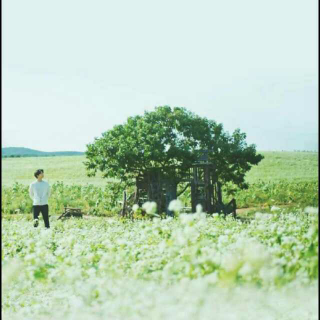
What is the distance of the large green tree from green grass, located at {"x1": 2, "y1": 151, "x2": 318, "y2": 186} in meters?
7.66

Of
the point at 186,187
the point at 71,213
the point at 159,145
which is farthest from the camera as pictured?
the point at 71,213

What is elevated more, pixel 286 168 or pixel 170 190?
pixel 286 168

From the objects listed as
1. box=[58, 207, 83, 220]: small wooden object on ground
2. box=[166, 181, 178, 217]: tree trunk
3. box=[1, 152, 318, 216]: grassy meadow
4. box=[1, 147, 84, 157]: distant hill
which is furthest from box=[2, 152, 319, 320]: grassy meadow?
box=[1, 147, 84, 157]: distant hill

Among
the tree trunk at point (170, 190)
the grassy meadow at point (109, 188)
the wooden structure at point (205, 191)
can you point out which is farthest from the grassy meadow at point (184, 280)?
the grassy meadow at point (109, 188)

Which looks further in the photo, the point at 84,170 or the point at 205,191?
the point at 84,170

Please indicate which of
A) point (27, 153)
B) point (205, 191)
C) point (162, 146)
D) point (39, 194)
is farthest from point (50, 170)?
point (39, 194)

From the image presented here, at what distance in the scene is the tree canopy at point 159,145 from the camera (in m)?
16.2

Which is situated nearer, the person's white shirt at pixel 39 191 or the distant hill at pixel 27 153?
the person's white shirt at pixel 39 191

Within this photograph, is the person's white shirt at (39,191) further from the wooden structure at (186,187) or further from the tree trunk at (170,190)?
the tree trunk at (170,190)

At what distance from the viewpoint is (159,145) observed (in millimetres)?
16203

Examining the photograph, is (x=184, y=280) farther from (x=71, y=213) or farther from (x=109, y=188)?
(x=109, y=188)

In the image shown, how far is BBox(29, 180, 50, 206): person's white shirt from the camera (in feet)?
34.3

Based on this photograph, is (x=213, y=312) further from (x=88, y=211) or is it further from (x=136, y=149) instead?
(x=88, y=211)

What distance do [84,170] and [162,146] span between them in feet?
47.5
